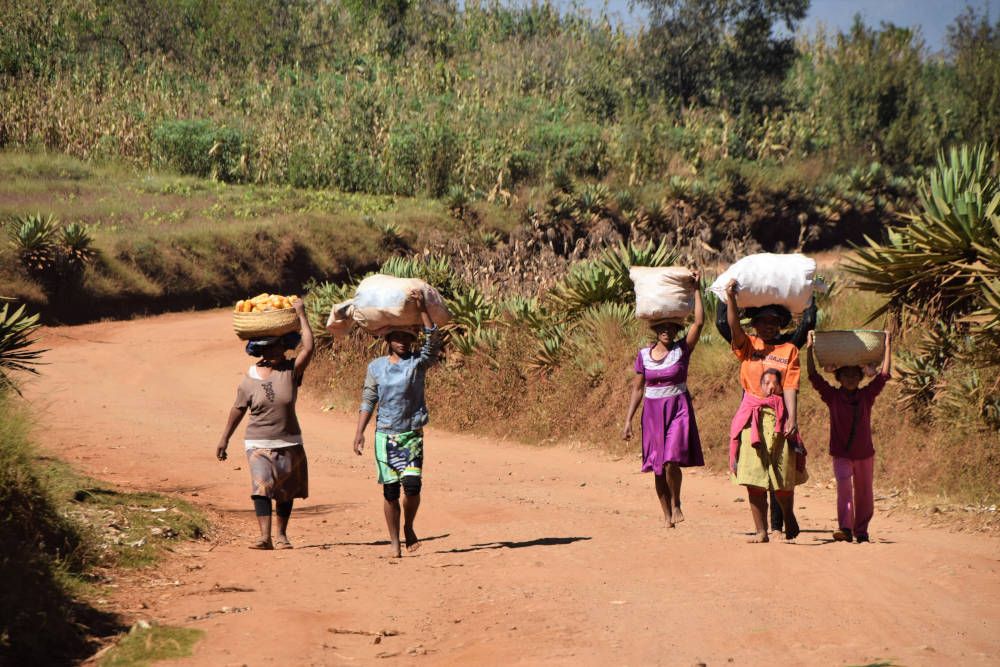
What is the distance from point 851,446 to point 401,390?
3.25 m

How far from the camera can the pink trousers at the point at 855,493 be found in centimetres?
898

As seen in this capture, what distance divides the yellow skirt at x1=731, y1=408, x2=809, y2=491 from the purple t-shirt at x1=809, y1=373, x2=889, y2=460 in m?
0.47

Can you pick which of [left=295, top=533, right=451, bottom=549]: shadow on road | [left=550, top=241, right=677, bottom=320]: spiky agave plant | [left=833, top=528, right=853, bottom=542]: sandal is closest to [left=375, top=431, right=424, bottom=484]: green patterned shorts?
[left=295, top=533, right=451, bottom=549]: shadow on road

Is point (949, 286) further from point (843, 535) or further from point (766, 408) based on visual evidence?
point (766, 408)

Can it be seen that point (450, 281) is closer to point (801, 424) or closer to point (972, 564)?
point (801, 424)

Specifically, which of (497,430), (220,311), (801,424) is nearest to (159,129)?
(220,311)

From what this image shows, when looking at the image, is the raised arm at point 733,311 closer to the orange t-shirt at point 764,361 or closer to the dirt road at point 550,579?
the orange t-shirt at point 764,361

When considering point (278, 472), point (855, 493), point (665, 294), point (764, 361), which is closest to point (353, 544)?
point (278, 472)

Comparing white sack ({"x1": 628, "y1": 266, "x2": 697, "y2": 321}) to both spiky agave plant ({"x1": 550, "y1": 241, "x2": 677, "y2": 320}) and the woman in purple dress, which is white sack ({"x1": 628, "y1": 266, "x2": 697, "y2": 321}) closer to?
the woman in purple dress

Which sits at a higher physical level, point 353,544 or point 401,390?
point 401,390

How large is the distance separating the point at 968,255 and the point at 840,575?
5058 millimetres

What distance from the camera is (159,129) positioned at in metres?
38.1

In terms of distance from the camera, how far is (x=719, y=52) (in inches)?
1996

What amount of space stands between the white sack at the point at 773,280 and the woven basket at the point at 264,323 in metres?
3.10
